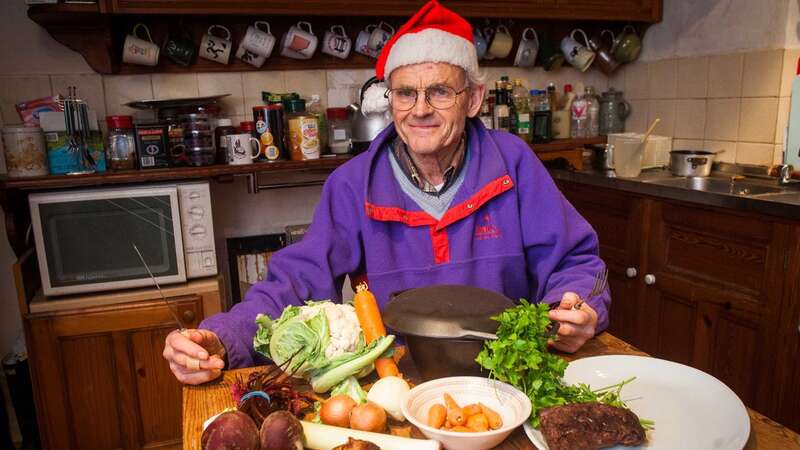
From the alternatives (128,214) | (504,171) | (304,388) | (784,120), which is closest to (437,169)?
(504,171)

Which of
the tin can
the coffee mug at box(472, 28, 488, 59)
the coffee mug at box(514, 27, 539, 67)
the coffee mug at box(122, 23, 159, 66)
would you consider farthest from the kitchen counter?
the coffee mug at box(122, 23, 159, 66)

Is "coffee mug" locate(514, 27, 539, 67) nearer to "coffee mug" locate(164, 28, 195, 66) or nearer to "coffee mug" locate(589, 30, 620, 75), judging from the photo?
"coffee mug" locate(589, 30, 620, 75)

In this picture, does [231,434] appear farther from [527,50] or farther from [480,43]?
[527,50]

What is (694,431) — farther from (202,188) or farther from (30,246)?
(30,246)

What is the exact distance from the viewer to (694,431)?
752 mm

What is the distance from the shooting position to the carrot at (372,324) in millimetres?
912

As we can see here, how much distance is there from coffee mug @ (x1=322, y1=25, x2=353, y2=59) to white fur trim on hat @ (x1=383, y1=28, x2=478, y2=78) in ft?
3.87

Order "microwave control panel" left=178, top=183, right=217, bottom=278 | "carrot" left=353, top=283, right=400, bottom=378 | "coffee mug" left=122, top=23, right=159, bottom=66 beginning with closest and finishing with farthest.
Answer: "carrot" left=353, top=283, right=400, bottom=378
"microwave control panel" left=178, top=183, right=217, bottom=278
"coffee mug" left=122, top=23, right=159, bottom=66

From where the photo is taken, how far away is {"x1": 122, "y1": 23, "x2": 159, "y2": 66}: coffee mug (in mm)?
2219

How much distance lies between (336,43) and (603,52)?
1429 mm

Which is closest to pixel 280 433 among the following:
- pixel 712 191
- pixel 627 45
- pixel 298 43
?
pixel 298 43

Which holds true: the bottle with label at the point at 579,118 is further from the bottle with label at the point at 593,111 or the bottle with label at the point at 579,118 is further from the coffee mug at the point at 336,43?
the coffee mug at the point at 336,43

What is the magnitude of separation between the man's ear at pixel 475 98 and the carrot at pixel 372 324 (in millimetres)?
696

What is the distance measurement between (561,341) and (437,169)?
1.92 feet
